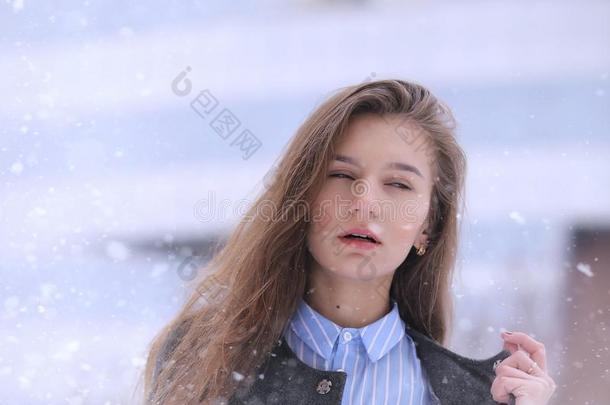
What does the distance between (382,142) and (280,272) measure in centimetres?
37

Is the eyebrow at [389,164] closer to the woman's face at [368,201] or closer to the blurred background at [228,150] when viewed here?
the woman's face at [368,201]

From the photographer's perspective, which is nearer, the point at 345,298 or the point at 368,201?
the point at 368,201

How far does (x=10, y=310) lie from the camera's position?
4309 millimetres

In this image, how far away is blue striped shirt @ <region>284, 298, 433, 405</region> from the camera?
1.58 meters

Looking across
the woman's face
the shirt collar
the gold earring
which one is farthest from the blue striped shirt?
the gold earring

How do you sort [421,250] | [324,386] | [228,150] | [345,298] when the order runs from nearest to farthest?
[324,386] < [345,298] < [421,250] < [228,150]

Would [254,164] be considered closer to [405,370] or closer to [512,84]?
[512,84]

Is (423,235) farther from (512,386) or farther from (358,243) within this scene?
(512,386)

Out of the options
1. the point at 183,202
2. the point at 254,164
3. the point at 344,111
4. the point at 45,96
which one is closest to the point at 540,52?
the point at 254,164

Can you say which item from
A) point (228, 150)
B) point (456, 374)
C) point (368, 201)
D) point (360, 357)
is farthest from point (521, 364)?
point (228, 150)

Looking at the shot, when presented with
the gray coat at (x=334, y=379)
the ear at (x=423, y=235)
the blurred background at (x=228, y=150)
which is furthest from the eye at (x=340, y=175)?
the blurred background at (x=228, y=150)

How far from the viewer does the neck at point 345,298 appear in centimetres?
163

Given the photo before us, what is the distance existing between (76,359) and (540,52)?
487 cm

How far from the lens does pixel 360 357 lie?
161 centimetres
